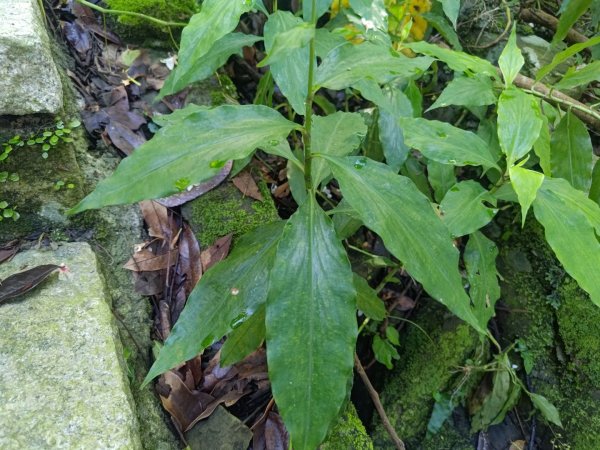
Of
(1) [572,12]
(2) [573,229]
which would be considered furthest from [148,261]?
(1) [572,12]

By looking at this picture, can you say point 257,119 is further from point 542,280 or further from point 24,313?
point 542,280

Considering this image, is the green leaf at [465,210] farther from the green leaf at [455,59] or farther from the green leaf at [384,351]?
the green leaf at [384,351]

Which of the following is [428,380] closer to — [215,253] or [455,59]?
[215,253]

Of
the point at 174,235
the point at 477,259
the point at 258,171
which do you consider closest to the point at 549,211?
the point at 477,259

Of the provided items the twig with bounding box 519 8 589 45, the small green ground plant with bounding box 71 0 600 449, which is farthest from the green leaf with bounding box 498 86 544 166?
the twig with bounding box 519 8 589 45

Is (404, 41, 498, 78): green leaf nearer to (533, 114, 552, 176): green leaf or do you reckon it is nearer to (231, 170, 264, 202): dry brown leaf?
(533, 114, 552, 176): green leaf

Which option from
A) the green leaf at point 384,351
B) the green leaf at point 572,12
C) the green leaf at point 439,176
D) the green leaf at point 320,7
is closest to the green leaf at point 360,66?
the green leaf at point 320,7
